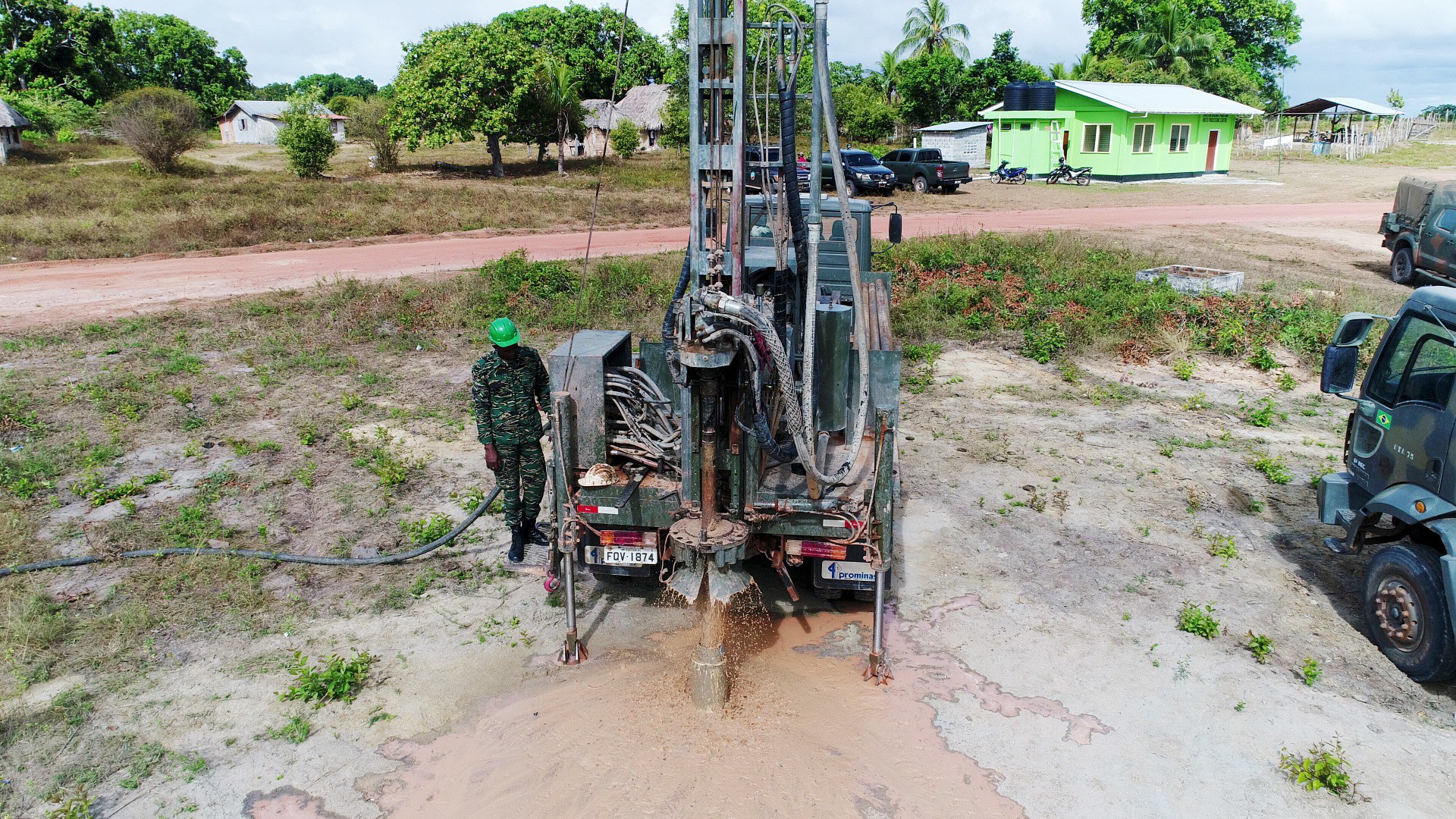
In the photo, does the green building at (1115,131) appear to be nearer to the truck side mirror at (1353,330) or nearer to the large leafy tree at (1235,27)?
the large leafy tree at (1235,27)

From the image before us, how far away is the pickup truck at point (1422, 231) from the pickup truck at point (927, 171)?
1466 cm

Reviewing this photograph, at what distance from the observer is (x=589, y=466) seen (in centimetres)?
600

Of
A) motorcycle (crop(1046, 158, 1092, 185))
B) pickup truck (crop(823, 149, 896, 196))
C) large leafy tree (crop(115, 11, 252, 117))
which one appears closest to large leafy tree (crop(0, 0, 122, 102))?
large leafy tree (crop(115, 11, 252, 117))

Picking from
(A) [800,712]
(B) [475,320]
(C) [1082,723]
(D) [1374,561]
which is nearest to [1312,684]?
(D) [1374,561]

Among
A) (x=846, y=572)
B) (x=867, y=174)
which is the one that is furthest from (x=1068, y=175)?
(x=846, y=572)

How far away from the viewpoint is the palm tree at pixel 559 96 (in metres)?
35.0

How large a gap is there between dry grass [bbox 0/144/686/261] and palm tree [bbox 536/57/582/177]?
248cm

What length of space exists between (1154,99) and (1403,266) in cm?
2215

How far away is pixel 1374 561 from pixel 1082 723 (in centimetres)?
268

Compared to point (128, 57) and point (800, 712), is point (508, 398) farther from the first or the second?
point (128, 57)

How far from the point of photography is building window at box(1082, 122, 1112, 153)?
36500 millimetres

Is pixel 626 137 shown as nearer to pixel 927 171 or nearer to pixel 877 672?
pixel 927 171

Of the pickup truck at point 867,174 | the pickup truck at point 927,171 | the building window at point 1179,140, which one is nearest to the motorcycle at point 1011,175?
the pickup truck at point 927,171

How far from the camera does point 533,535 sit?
293 inches
